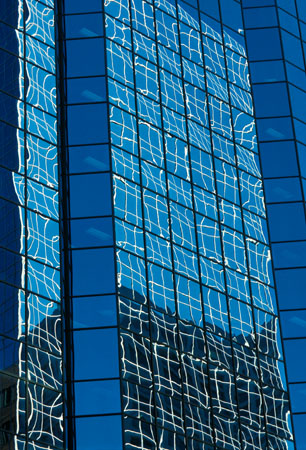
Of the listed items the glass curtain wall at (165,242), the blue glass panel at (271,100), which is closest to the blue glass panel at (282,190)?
the glass curtain wall at (165,242)

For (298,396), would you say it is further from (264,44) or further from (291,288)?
(264,44)

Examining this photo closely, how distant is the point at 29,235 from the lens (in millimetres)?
55000

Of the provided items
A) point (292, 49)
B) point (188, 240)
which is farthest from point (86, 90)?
point (292, 49)

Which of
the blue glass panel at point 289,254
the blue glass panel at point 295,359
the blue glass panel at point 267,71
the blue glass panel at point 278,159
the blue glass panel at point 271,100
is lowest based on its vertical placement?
the blue glass panel at point 295,359

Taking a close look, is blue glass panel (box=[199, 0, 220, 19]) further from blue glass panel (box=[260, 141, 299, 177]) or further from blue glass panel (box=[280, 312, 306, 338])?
blue glass panel (box=[280, 312, 306, 338])

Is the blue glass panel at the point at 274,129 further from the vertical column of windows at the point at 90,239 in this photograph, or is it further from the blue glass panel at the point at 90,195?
the blue glass panel at the point at 90,195

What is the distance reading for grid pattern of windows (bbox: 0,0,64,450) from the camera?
5075 cm

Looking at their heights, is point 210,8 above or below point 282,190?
above

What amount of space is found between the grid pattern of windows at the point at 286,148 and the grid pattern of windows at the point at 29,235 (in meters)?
14.4

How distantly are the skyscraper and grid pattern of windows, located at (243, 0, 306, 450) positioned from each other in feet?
0.41

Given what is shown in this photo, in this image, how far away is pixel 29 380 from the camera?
2015 inches

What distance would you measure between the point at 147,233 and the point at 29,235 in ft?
23.9

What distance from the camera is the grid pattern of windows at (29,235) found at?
5075 cm

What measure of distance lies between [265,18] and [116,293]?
2693 cm
